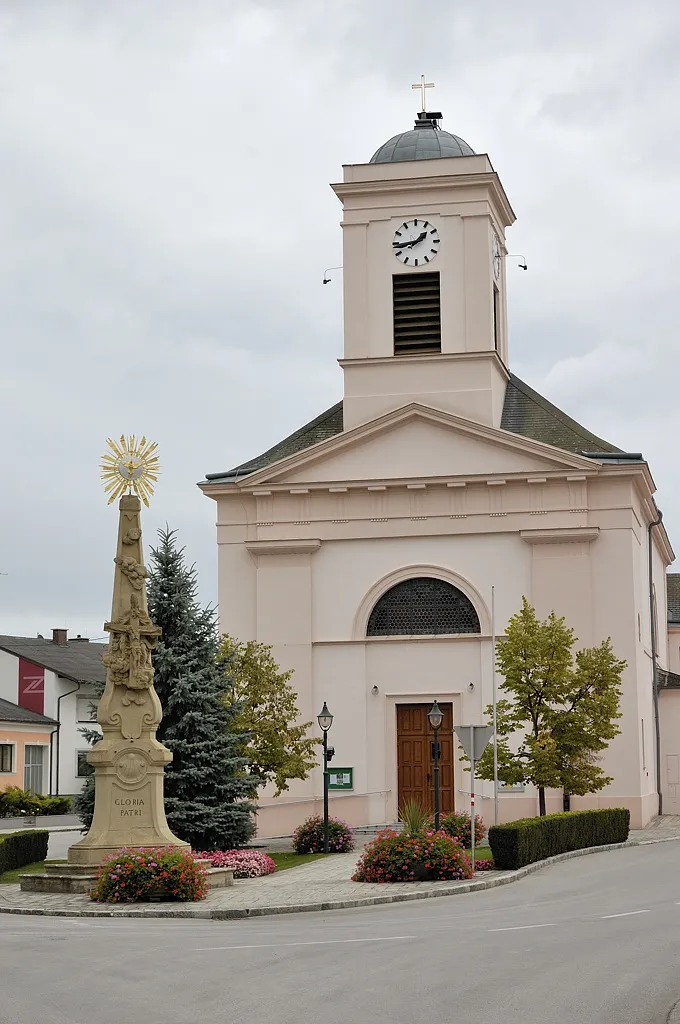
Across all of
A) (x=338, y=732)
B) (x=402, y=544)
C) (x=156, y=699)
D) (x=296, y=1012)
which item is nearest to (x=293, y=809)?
(x=338, y=732)

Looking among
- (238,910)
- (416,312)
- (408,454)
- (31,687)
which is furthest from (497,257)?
(31,687)

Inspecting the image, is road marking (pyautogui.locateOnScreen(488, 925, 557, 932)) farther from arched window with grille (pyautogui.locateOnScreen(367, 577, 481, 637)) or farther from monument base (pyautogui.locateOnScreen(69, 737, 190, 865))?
arched window with grille (pyautogui.locateOnScreen(367, 577, 481, 637))

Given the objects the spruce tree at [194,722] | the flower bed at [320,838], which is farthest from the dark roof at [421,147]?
the flower bed at [320,838]

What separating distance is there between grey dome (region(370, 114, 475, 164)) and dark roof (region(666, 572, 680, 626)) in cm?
1981

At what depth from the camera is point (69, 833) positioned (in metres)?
41.3

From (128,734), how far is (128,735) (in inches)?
0.6

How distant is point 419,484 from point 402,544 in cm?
158

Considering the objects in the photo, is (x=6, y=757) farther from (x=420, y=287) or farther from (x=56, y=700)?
(x=420, y=287)

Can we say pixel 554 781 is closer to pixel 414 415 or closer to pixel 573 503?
pixel 573 503

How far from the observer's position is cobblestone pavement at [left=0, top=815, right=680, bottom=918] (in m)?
19.8

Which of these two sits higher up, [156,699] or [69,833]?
[156,699]

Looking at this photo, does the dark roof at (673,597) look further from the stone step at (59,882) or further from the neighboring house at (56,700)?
the stone step at (59,882)

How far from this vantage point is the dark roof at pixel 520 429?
37844 mm

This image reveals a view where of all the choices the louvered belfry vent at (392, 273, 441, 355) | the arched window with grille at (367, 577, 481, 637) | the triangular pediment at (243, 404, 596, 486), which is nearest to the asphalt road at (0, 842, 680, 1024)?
the arched window with grille at (367, 577, 481, 637)
